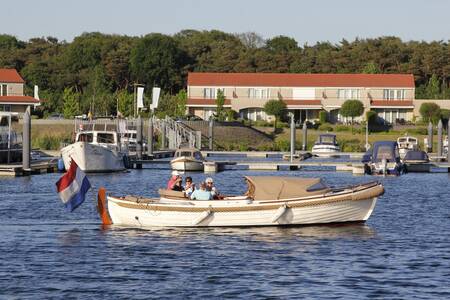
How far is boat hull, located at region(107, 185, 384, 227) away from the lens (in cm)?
3894

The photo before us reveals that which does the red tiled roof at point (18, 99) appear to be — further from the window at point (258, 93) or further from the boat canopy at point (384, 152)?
the boat canopy at point (384, 152)

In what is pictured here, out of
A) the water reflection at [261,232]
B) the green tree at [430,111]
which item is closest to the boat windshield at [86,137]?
the water reflection at [261,232]

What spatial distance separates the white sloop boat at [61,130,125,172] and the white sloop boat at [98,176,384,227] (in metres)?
28.1

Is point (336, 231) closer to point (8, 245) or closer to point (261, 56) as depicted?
point (8, 245)

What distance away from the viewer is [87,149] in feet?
226

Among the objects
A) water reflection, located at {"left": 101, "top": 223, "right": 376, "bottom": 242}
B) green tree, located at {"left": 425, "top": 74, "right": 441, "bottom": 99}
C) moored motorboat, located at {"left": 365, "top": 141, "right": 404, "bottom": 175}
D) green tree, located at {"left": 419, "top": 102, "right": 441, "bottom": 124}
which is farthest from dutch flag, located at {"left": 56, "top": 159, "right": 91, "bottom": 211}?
green tree, located at {"left": 425, "top": 74, "right": 441, "bottom": 99}

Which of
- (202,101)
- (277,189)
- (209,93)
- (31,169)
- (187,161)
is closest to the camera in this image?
(277,189)

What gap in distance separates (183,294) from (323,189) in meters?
12.0

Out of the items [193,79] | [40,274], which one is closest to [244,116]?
[193,79]

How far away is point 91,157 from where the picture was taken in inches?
2736

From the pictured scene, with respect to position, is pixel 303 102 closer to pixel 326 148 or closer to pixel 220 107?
pixel 220 107

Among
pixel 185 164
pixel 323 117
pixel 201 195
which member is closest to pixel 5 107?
pixel 323 117

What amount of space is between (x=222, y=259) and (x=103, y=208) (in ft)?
27.6

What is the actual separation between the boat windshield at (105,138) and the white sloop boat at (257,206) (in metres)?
33.1
